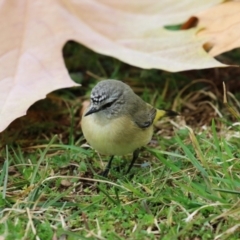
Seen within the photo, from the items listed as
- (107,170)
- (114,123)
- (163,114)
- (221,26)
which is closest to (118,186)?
(107,170)

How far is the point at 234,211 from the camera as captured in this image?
2479mm

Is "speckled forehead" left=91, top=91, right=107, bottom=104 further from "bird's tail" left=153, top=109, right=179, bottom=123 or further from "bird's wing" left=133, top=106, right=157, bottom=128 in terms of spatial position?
"bird's tail" left=153, top=109, right=179, bottom=123

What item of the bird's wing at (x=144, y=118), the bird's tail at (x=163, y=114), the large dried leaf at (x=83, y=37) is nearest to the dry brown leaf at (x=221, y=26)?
the large dried leaf at (x=83, y=37)

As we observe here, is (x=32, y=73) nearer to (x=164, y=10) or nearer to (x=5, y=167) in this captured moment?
(x=5, y=167)

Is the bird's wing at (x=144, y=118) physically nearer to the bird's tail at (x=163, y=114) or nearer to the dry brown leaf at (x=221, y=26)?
the bird's tail at (x=163, y=114)

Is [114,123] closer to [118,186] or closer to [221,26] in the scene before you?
[118,186]

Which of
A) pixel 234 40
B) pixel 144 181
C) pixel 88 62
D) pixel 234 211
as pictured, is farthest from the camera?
pixel 88 62

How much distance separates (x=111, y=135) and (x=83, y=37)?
950 mm

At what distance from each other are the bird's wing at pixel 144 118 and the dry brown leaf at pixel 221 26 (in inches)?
24.6

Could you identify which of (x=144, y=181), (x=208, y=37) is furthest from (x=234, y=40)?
(x=144, y=181)

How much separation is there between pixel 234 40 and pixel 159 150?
0.88 m

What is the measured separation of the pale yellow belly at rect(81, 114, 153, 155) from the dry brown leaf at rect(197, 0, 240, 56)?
0.87m

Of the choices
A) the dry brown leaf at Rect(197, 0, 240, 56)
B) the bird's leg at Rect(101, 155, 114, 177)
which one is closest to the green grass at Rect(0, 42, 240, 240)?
the bird's leg at Rect(101, 155, 114, 177)

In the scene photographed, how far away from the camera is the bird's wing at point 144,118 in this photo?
329 centimetres
